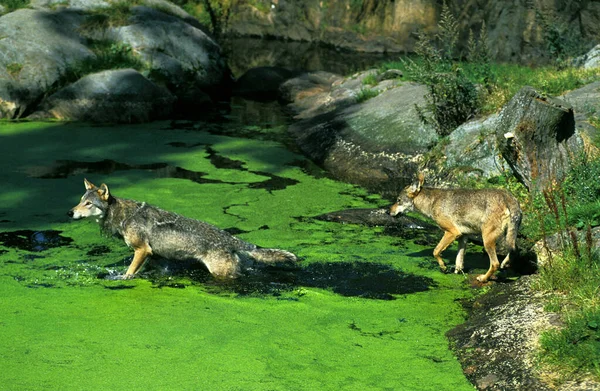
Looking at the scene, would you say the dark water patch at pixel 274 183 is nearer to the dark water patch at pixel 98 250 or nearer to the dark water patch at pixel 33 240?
the dark water patch at pixel 98 250

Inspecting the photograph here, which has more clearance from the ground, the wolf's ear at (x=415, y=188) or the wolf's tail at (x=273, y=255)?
the wolf's ear at (x=415, y=188)

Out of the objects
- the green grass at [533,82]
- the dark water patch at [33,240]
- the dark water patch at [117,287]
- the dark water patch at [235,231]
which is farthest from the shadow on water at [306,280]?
the green grass at [533,82]

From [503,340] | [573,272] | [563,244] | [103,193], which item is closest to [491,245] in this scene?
[563,244]

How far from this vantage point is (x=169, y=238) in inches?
373

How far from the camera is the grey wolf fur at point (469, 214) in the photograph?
366 inches

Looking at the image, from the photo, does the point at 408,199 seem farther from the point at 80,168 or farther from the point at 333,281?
the point at 80,168

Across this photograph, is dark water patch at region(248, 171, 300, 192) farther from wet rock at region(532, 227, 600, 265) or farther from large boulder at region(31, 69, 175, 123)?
large boulder at region(31, 69, 175, 123)

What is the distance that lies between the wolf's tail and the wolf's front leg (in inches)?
50.0

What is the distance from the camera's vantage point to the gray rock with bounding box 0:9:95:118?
18203mm

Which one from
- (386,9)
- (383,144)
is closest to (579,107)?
(383,144)

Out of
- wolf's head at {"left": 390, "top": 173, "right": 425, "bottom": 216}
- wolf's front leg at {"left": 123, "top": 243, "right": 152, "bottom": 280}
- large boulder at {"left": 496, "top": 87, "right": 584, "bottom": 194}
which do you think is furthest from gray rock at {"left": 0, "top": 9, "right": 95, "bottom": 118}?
large boulder at {"left": 496, "top": 87, "right": 584, "bottom": 194}

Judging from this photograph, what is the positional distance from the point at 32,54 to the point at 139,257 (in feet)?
36.6

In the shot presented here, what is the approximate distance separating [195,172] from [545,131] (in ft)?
20.7

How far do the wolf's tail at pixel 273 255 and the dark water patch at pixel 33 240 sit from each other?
8.92 feet
